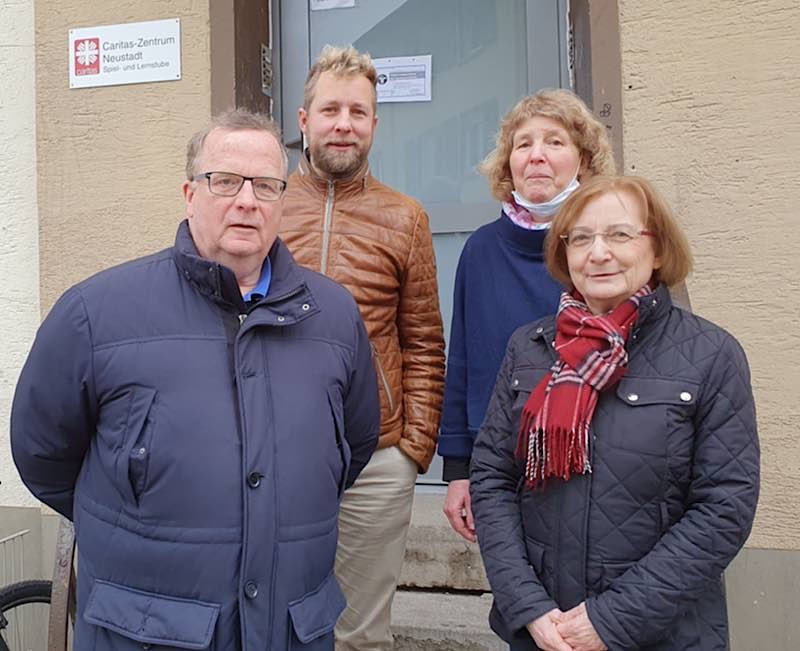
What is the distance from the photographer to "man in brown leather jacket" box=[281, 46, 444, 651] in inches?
100

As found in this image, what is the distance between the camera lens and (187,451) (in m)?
1.71

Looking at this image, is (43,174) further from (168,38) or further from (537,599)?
(537,599)

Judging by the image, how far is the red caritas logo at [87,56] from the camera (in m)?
3.86

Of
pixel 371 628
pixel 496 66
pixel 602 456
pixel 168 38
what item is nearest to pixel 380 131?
pixel 496 66

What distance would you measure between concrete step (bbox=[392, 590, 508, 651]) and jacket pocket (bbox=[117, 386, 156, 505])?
1849 mm

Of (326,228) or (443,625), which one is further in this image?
(443,625)

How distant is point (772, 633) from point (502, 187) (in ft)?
6.96

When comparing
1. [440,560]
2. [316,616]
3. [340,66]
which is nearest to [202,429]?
[316,616]

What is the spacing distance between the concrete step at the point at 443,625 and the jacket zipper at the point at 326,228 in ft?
5.14

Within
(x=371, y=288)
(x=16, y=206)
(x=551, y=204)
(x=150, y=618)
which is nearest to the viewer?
(x=150, y=618)

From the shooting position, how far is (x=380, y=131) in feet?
14.2

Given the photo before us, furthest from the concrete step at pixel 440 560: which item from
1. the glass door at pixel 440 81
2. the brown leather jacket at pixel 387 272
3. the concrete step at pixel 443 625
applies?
the brown leather jacket at pixel 387 272

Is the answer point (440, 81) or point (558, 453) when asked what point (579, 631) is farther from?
point (440, 81)

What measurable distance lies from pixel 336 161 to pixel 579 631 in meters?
1.50
